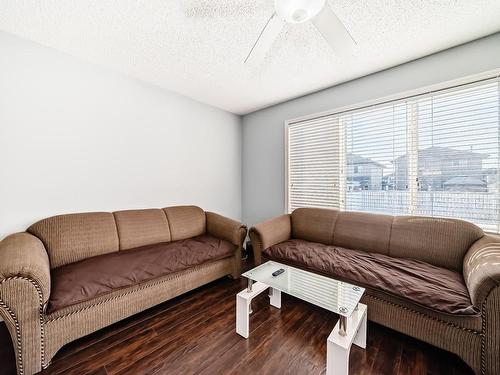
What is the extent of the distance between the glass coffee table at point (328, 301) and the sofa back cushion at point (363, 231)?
2.50ft

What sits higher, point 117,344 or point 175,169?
point 175,169

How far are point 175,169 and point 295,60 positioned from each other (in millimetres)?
2031

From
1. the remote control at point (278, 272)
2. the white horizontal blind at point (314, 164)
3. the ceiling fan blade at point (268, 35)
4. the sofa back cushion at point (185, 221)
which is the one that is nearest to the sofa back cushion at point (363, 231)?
the white horizontal blind at point (314, 164)

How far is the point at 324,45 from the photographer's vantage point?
186cm

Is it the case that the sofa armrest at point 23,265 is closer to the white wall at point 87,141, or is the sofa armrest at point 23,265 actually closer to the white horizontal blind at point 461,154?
the white wall at point 87,141

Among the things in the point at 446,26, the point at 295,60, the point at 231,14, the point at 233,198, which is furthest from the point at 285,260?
the point at 446,26

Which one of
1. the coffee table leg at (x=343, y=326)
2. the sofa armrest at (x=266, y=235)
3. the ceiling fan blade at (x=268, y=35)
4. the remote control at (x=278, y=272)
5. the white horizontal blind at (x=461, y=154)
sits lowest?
the coffee table leg at (x=343, y=326)

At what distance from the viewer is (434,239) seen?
1.87 m

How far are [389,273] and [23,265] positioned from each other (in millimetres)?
2517

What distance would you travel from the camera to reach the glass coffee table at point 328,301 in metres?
1.14

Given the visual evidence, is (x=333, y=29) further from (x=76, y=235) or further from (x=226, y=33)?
(x=76, y=235)

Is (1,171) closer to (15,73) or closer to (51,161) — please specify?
(51,161)

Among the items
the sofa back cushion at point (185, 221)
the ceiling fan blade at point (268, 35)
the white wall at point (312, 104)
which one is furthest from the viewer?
the sofa back cushion at point (185, 221)

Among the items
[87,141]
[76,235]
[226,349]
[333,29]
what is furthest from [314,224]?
[87,141]
